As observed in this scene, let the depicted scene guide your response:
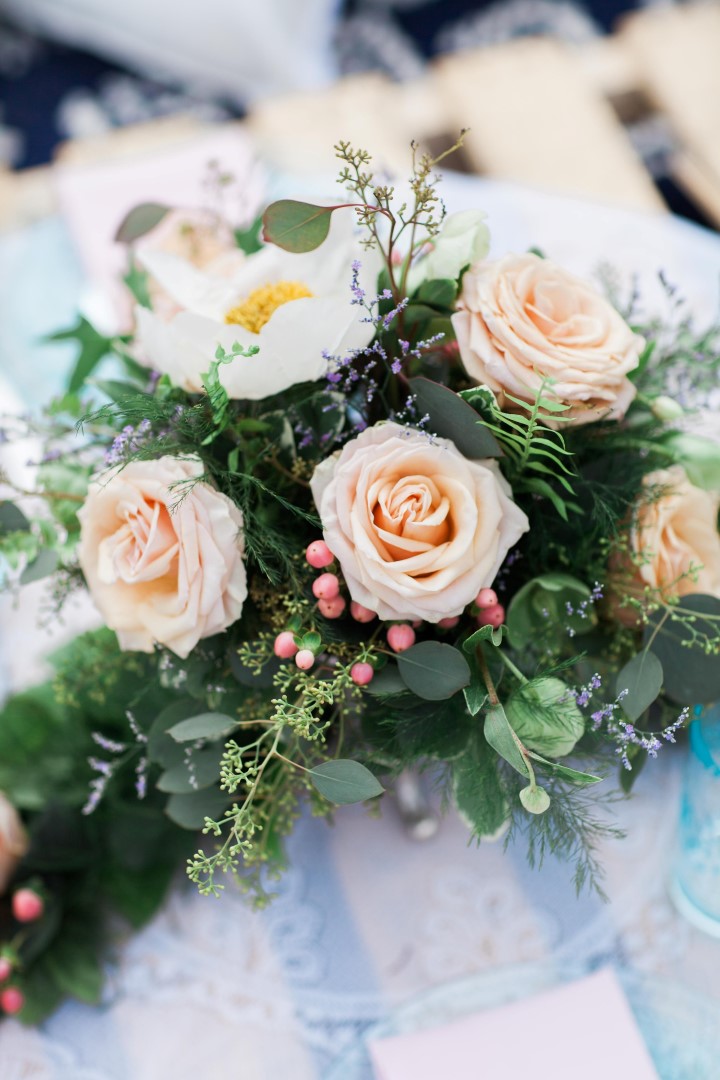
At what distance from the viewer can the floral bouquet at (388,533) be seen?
466mm

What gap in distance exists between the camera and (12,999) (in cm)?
62

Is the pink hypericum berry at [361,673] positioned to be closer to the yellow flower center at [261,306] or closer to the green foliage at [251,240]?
the yellow flower center at [261,306]

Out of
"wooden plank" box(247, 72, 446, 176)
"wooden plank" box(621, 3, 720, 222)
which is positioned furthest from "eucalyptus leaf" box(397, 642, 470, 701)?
"wooden plank" box(621, 3, 720, 222)

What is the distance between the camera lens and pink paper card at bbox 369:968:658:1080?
582 mm

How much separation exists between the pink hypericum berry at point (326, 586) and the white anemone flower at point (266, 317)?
0.11 meters

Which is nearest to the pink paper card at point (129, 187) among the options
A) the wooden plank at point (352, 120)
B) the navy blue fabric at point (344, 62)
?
the wooden plank at point (352, 120)

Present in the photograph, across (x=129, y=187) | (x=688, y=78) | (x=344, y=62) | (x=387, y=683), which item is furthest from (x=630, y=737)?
(x=344, y=62)

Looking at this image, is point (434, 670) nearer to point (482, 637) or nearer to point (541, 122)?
point (482, 637)

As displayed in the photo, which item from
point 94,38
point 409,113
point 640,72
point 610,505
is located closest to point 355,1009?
point 610,505

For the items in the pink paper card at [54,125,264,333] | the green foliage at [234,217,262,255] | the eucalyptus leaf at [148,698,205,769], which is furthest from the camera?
the pink paper card at [54,125,264,333]

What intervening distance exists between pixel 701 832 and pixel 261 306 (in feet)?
1.52

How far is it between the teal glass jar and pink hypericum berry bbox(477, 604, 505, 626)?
6.4 inches

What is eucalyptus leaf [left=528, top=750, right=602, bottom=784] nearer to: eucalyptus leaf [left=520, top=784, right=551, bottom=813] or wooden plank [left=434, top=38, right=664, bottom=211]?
eucalyptus leaf [left=520, top=784, right=551, bottom=813]

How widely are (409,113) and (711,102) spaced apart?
45 cm
